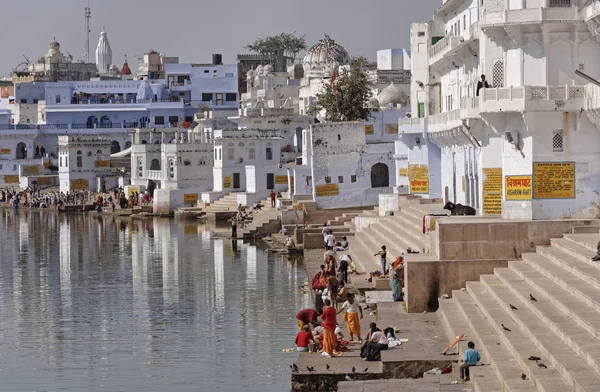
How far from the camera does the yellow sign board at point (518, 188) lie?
22.6 m

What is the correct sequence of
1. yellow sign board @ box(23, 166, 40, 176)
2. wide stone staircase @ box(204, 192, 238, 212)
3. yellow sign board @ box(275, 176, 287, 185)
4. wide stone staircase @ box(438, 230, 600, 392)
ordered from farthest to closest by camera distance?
1. yellow sign board @ box(23, 166, 40, 176)
2. wide stone staircase @ box(204, 192, 238, 212)
3. yellow sign board @ box(275, 176, 287, 185)
4. wide stone staircase @ box(438, 230, 600, 392)

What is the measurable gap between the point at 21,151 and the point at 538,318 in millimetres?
72695

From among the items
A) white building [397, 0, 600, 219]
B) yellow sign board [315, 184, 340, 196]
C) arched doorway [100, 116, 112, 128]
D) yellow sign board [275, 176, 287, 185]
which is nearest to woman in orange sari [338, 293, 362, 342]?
white building [397, 0, 600, 219]

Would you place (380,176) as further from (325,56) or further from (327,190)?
(325,56)

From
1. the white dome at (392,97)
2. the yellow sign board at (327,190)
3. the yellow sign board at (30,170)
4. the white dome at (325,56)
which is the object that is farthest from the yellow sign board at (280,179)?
the yellow sign board at (30,170)

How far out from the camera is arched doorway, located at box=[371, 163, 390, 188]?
44.0m

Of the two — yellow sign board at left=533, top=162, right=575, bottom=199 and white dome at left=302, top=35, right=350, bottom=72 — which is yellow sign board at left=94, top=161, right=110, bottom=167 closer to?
white dome at left=302, top=35, right=350, bottom=72

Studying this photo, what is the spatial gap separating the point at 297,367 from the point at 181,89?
264 feet

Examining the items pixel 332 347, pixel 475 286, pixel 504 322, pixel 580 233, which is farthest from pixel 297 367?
pixel 580 233

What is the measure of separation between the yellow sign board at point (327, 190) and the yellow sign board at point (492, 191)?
56.2 ft

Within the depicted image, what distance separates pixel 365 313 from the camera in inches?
891

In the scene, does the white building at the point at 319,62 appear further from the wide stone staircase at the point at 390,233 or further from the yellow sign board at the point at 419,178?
the wide stone staircase at the point at 390,233

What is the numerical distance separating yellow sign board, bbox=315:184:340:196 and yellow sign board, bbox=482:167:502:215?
17124 millimetres

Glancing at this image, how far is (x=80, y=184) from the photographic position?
237 ft
